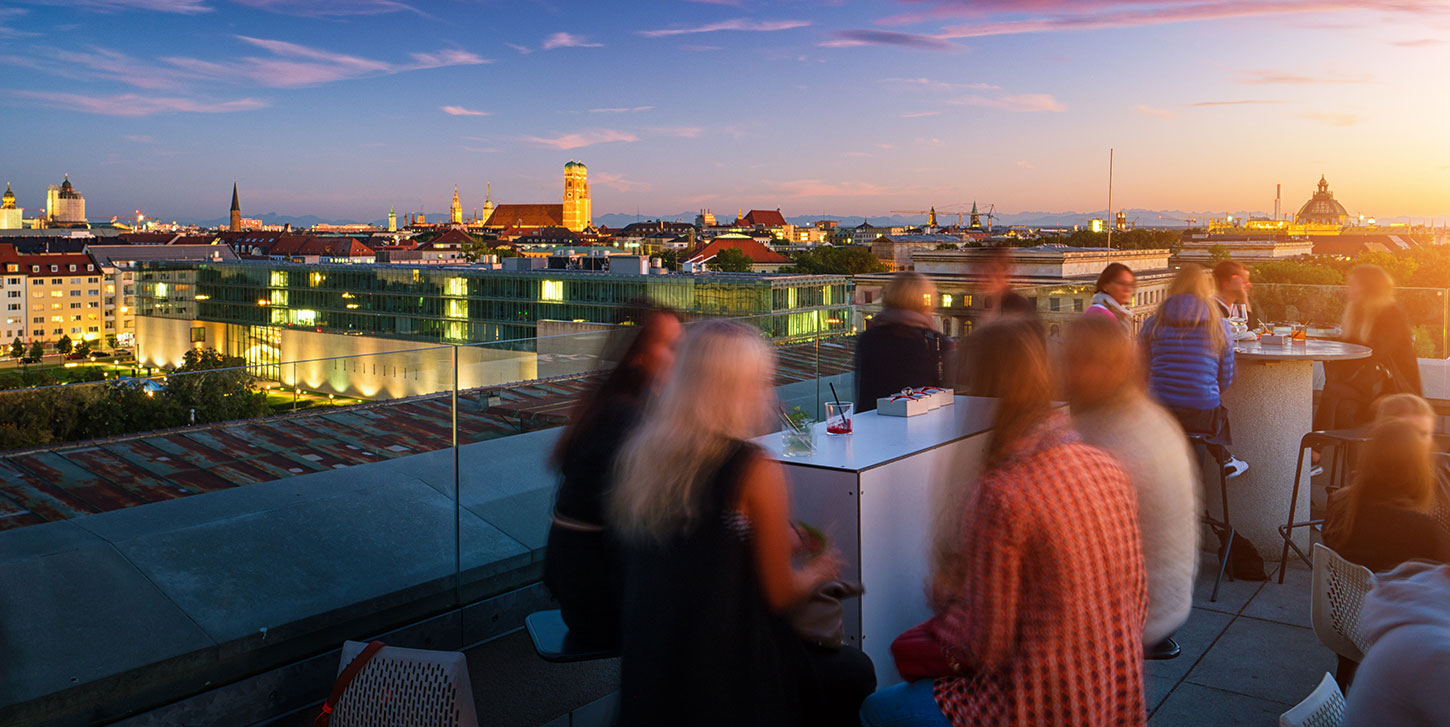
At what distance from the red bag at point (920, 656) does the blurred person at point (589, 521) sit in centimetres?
78

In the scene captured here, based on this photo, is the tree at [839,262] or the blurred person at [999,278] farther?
the tree at [839,262]

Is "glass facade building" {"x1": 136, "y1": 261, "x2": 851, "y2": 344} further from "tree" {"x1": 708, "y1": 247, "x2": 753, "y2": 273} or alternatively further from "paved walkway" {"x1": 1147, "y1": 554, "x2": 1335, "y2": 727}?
"tree" {"x1": 708, "y1": 247, "x2": 753, "y2": 273}

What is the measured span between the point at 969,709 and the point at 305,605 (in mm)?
2273

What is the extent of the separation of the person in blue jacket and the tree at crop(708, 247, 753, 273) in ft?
296

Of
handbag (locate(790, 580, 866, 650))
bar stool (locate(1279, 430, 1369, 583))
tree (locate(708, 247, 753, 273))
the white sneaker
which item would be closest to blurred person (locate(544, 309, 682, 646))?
handbag (locate(790, 580, 866, 650))

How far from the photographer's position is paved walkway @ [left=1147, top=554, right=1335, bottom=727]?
3627mm

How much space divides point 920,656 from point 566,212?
614 feet

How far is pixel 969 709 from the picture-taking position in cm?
201

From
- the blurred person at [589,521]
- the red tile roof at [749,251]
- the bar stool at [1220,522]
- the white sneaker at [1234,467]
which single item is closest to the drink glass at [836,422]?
the blurred person at [589,521]

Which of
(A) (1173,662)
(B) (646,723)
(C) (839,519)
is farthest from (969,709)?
(A) (1173,662)

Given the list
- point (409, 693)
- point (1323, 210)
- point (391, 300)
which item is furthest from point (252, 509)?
point (1323, 210)

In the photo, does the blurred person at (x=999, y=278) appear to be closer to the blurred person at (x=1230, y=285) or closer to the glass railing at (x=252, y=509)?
the blurred person at (x=1230, y=285)

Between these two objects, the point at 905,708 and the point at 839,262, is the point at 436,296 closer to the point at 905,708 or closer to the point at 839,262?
the point at 839,262

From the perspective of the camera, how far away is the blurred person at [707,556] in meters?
1.97
